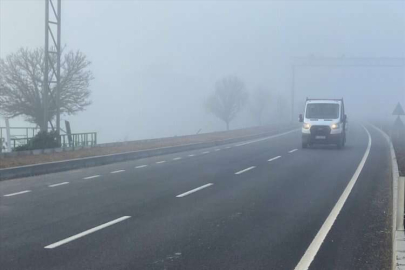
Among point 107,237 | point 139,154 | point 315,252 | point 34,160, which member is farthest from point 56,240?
point 139,154

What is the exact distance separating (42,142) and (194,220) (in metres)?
19.3

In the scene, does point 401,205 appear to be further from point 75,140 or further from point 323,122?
point 75,140

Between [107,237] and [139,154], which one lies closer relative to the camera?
[107,237]

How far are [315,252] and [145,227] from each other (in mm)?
3194

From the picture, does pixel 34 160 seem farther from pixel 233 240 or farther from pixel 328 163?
pixel 233 240

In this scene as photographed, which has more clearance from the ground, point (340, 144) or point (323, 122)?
point (323, 122)

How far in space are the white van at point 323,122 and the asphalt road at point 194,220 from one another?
13392 mm

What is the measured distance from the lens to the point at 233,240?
9.09 meters

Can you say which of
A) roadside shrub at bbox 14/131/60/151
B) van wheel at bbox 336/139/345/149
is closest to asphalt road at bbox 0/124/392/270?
roadside shrub at bbox 14/131/60/151

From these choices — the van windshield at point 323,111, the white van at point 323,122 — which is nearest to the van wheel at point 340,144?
the white van at point 323,122

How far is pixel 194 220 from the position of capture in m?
10.9

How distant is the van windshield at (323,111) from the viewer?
113ft

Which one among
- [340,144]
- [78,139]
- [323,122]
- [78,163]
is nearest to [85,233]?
[78,163]

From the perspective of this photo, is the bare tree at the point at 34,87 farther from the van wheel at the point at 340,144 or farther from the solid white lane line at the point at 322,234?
the solid white lane line at the point at 322,234
